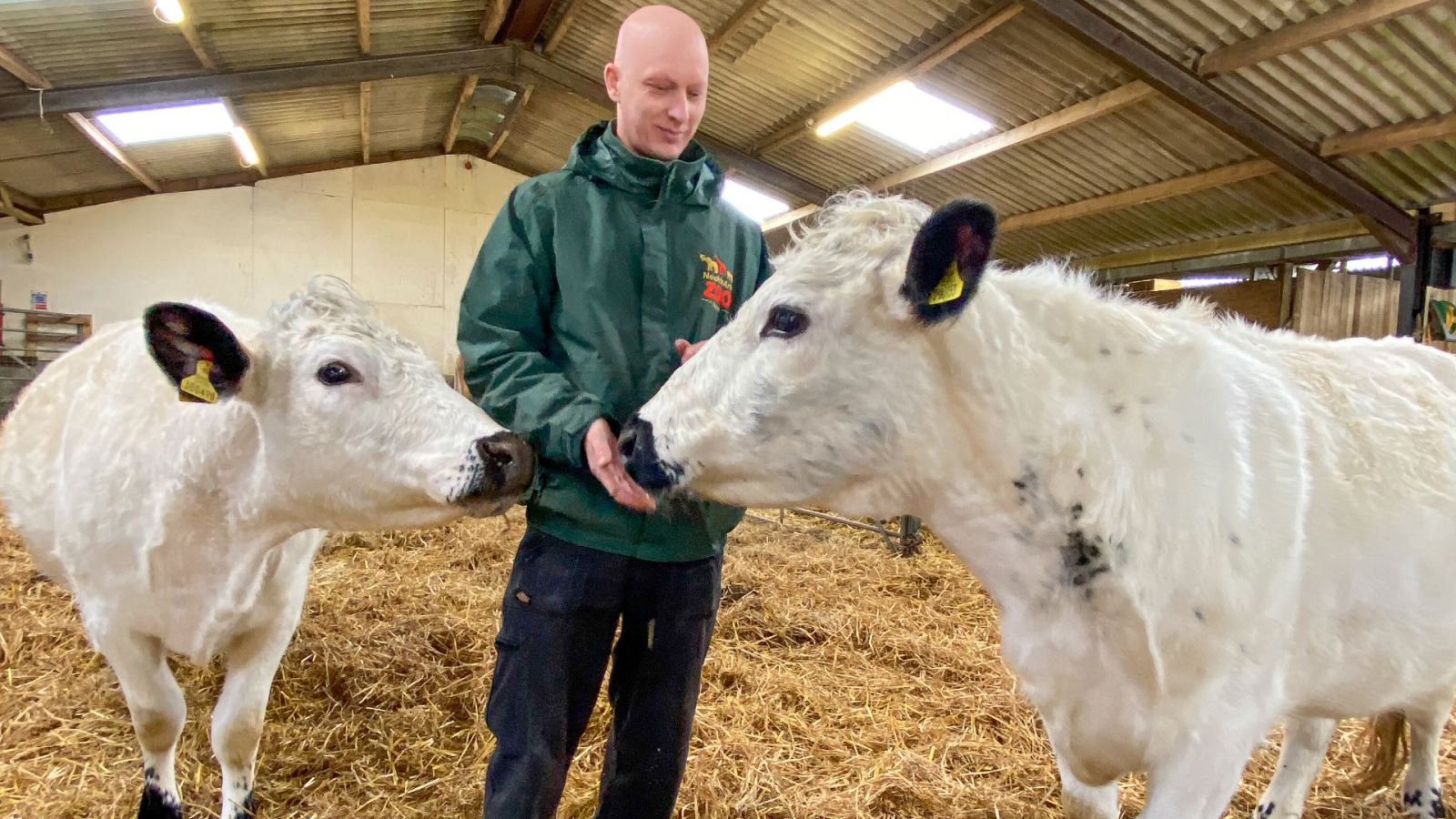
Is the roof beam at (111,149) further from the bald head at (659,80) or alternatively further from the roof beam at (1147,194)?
the roof beam at (1147,194)

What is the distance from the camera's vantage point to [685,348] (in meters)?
2.14

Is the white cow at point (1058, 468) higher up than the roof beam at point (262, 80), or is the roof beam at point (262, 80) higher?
the roof beam at point (262, 80)

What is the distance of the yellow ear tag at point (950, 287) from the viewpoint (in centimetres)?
174

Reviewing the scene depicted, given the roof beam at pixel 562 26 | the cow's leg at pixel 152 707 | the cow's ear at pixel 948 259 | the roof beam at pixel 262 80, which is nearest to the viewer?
the cow's ear at pixel 948 259

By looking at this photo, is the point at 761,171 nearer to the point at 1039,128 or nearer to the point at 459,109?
the point at 1039,128

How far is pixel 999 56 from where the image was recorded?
26.5 ft

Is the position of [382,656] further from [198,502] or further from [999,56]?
[999,56]

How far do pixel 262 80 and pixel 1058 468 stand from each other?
11.5 m

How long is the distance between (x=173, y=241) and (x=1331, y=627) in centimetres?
1880

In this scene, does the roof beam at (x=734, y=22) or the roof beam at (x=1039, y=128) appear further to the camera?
the roof beam at (x=734, y=22)

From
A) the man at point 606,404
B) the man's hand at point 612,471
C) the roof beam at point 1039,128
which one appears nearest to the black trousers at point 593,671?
the man at point 606,404

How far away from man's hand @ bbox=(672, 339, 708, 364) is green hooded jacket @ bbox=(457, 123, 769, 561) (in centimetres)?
3

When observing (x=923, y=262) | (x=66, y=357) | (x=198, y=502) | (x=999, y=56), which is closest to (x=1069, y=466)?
(x=923, y=262)

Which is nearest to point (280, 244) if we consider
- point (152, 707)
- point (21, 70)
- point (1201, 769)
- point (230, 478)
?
point (21, 70)
